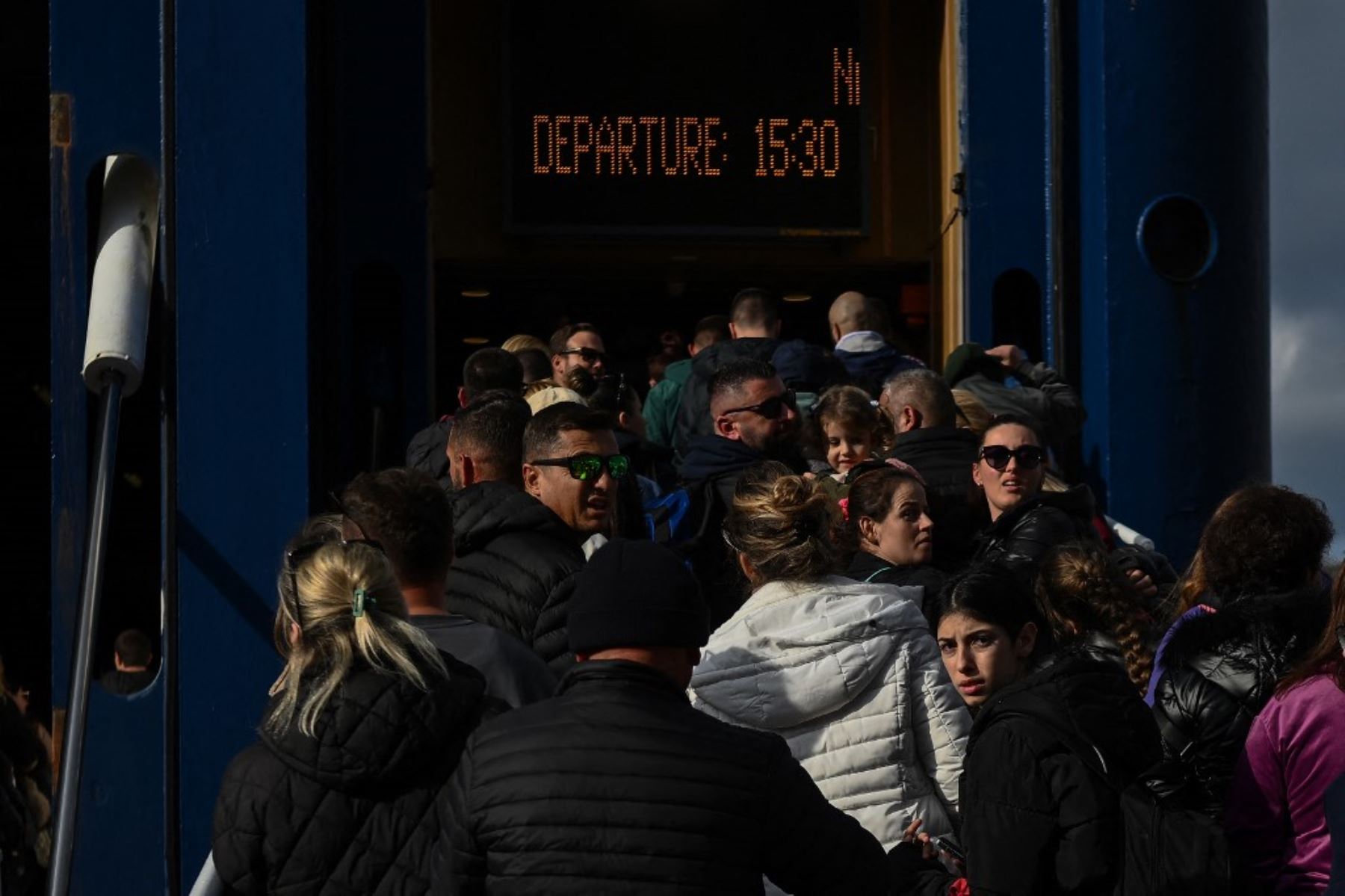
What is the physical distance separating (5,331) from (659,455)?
10.0 feet

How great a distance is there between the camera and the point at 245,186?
23.3 feet

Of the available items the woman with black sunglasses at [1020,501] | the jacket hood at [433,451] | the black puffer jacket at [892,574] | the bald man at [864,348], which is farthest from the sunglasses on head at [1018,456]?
the bald man at [864,348]

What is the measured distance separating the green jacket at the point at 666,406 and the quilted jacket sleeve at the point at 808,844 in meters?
4.58

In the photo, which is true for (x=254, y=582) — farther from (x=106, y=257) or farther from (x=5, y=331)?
(x=5, y=331)

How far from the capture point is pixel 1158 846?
4.14 meters

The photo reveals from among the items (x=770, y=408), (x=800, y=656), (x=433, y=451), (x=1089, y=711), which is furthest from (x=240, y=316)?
(x=1089, y=711)

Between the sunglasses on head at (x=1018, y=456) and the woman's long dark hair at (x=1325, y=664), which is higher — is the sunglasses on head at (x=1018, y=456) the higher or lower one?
the higher one

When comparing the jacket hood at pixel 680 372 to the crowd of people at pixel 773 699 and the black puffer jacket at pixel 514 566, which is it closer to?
the crowd of people at pixel 773 699

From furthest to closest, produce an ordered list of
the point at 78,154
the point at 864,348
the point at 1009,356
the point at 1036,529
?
the point at 864,348 → the point at 1009,356 → the point at 78,154 → the point at 1036,529

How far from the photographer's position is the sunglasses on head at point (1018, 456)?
641cm

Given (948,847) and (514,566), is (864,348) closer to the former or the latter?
(514,566)

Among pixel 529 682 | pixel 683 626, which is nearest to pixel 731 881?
pixel 683 626

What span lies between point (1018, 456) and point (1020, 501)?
0.12m

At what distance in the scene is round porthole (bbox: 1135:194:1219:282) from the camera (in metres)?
7.78
